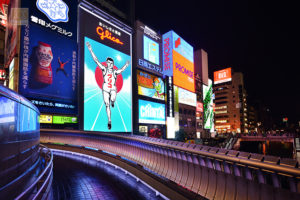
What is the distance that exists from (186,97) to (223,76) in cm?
7355

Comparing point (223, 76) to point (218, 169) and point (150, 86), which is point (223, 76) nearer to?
point (150, 86)

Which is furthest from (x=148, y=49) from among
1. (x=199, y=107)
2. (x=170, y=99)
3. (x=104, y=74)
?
(x=199, y=107)

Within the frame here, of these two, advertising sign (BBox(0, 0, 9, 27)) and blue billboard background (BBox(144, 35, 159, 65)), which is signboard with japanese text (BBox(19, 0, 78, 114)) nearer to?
advertising sign (BBox(0, 0, 9, 27))

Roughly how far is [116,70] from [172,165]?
37.0 metres

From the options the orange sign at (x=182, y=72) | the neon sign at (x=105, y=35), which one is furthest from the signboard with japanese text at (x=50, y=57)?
the orange sign at (x=182, y=72)

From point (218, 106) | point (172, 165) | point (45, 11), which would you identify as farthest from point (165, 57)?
point (218, 106)

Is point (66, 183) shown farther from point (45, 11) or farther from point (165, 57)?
point (165, 57)

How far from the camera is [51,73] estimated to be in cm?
3089

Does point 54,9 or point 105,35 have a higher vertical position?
point 54,9

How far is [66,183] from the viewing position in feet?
26.7

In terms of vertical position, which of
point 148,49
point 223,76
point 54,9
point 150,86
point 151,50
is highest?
point 223,76

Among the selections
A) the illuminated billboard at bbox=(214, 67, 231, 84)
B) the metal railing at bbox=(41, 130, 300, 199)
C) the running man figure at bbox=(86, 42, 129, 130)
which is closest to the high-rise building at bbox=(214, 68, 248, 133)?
the illuminated billboard at bbox=(214, 67, 231, 84)

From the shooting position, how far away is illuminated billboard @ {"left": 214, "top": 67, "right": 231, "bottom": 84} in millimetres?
138500

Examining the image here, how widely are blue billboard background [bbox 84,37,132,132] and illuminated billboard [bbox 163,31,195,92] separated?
20992 millimetres
